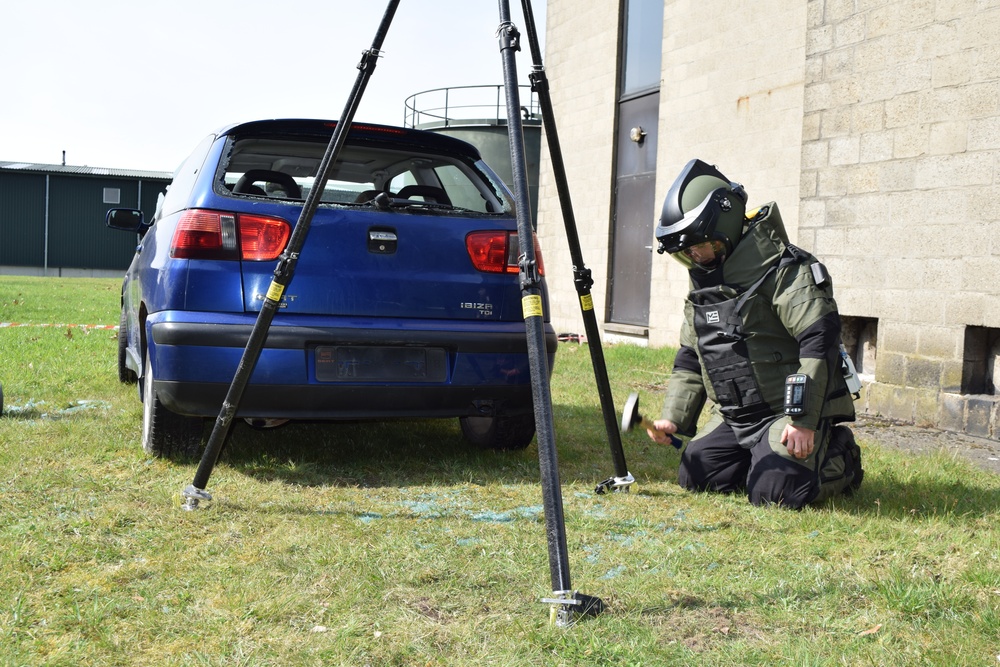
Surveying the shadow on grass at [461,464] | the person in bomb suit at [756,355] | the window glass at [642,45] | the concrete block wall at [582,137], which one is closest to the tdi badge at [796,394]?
the person in bomb suit at [756,355]

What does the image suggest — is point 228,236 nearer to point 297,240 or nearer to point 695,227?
point 297,240

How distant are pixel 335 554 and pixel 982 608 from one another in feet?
6.53

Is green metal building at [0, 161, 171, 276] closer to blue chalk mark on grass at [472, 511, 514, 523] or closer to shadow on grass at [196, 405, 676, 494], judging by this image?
shadow on grass at [196, 405, 676, 494]

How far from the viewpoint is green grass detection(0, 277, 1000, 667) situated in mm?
2385

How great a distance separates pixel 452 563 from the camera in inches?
118

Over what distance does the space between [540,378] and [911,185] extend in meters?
4.94

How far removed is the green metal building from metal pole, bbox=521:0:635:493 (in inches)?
1450

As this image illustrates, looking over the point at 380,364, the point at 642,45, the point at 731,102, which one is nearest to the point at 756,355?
the point at 380,364

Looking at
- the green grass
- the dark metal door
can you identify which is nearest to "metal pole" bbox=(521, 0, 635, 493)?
the green grass

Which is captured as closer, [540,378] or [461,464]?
[540,378]

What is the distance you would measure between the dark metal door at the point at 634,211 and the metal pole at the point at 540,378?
989 cm

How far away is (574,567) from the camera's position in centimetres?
302

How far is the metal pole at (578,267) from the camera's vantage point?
11.1 ft

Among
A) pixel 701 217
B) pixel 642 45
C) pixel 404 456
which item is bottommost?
pixel 404 456
